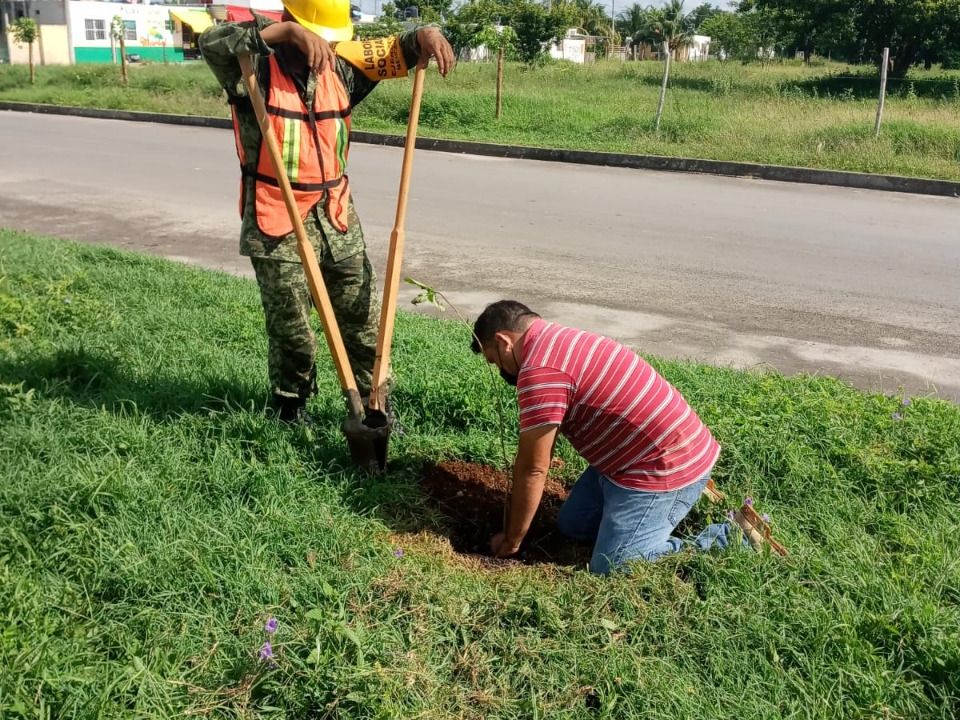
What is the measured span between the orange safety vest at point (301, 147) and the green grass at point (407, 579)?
851mm

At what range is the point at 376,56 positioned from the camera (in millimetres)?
3527

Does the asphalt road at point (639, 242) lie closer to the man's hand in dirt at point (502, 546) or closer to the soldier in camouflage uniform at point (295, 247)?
the soldier in camouflage uniform at point (295, 247)

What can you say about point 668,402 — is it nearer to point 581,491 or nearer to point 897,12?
point 581,491

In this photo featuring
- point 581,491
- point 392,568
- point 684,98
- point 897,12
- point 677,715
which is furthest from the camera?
point 897,12

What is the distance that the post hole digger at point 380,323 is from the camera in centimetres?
312

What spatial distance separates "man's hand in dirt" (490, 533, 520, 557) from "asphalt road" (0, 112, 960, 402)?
7.80ft

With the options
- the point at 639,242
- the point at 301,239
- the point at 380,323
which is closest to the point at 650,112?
the point at 639,242

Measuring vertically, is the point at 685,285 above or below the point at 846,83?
below

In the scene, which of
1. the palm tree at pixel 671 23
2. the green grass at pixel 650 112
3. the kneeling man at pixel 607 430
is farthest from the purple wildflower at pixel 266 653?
the palm tree at pixel 671 23

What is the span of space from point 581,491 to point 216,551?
49.3 inches

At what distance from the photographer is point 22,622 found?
8.20 feet

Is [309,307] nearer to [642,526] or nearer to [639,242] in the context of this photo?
[642,526]

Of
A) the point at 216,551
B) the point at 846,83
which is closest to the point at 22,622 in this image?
the point at 216,551

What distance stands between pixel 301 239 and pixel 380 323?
1.41 ft
